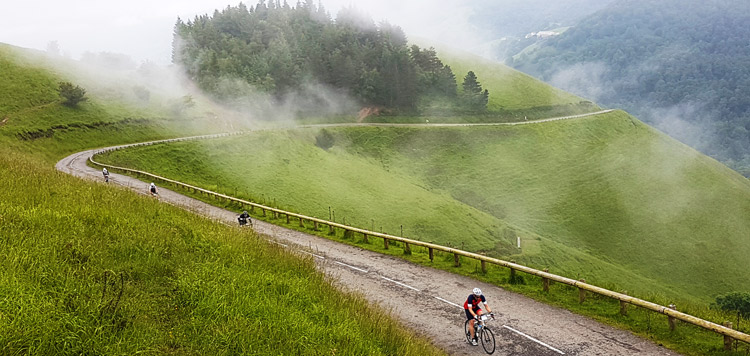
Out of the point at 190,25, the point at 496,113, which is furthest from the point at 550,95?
the point at 190,25

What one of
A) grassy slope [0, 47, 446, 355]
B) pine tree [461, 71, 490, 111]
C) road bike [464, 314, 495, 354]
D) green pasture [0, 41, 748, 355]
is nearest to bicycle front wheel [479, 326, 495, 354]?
road bike [464, 314, 495, 354]

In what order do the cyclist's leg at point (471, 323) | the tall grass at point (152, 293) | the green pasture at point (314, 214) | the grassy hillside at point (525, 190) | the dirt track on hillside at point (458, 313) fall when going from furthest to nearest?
1. the grassy hillside at point (525, 190)
2. the cyclist's leg at point (471, 323)
3. the dirt track on hillside at point (458, 313)
4. the green pasture at point (314, 214)
5. the tall grass at point (152, 293)

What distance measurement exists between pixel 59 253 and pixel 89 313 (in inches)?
110

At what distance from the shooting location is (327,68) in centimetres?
11981

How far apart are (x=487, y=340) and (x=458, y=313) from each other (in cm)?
283

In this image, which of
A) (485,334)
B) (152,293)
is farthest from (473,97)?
(152,293)

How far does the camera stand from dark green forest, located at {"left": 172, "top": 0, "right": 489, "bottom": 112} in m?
107

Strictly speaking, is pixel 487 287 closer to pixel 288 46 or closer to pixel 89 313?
pixel 89 313

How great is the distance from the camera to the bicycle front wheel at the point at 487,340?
12.7m

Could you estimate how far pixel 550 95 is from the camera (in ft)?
426

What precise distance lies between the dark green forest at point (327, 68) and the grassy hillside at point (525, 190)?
19474 millimetres

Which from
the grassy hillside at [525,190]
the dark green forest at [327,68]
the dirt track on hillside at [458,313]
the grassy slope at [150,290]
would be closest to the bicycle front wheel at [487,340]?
the dirt track on hillside at [458,313]

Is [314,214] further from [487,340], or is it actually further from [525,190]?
[525,190]

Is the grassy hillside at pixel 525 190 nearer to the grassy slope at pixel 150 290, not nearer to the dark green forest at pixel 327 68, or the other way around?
the dark green forest at pixel 327 68
